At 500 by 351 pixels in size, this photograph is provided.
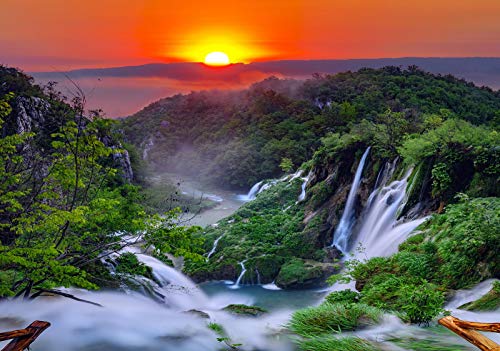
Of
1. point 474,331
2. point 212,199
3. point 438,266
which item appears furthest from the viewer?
point 212,199

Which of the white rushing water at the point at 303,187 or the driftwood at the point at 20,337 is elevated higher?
the white rushing water at the point at 303,187

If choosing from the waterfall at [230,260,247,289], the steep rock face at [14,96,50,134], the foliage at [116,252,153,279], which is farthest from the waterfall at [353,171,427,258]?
the steep rock face at [14,96,50,134]

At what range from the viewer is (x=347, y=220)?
21031 mm

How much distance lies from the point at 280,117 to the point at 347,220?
150 ft

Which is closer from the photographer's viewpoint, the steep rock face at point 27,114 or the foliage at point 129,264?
the foliage at point 129,264

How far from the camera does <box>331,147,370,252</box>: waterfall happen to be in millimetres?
20616

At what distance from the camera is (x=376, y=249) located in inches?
654

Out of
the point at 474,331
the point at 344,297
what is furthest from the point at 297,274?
the point at 474,331

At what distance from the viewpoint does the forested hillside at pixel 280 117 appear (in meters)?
52.5

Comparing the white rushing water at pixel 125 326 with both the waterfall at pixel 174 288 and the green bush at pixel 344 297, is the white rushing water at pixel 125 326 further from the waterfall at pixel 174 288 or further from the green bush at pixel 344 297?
the waterfall at pixel 174 288

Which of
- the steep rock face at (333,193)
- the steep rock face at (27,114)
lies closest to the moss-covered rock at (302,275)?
the steep rock face at (333,193)

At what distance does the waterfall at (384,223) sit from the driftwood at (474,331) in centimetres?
1166

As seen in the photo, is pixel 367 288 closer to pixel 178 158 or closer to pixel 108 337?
pixel 108 337

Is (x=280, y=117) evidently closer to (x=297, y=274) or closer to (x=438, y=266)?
(x=297, y=274)
